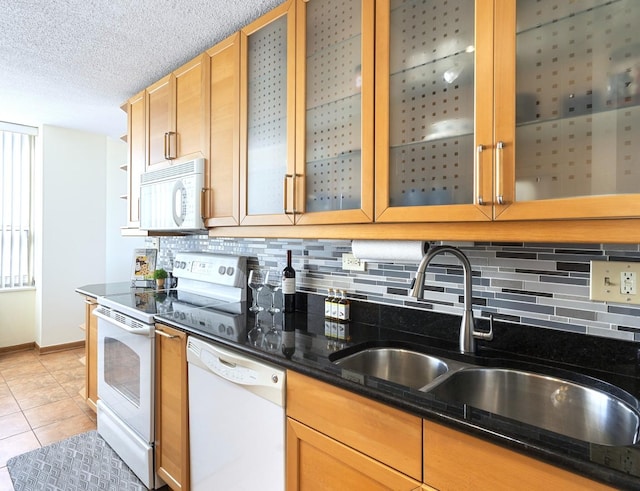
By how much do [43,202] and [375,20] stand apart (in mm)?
4067

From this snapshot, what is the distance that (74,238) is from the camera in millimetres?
4047

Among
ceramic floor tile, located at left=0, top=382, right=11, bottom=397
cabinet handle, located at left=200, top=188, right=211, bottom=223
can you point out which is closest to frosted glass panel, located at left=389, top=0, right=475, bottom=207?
cabinet handle, located at left=200, top=188, right=211, bottom=223

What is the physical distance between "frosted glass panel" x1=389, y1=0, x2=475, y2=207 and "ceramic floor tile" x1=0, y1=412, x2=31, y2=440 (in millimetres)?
2963

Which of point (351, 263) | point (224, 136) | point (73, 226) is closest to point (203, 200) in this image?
point (224, 136)

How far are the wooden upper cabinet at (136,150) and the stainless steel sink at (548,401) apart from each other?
2.39 m

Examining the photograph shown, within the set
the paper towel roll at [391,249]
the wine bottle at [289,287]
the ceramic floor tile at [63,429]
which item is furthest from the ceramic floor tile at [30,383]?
the paper towel roll at [391,249]

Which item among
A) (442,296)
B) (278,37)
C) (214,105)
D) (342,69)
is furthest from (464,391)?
(214,105)

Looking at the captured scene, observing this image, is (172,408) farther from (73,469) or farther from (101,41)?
(101,41)

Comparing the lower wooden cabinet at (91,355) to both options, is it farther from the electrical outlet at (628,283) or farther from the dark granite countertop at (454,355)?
the electrical outlet at (628,283)

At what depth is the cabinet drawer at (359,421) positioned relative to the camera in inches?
36.1

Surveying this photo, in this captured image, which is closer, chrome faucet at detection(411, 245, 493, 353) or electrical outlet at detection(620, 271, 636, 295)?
electrical outlet at detection(620, 271, 636, 295)

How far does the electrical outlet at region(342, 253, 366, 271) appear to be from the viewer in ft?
5.61

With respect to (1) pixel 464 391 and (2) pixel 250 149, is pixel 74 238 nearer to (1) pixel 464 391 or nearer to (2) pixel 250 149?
(2) pixel 250 149

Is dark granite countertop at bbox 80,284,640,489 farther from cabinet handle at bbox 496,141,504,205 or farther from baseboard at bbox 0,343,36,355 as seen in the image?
baseboard at bbox 0,343,36,355
